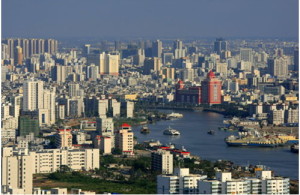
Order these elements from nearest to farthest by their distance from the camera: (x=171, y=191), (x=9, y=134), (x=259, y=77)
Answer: (x=171, y=191) → (x=9, y=134) → (x=259, y=77)

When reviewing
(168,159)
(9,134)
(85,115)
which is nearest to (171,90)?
(85,115)

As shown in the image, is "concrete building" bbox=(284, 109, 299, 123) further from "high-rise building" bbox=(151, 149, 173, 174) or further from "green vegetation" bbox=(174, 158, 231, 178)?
"high-rise building" bbox=(151, 149, 173, 174)

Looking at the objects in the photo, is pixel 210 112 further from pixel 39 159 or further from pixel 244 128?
pixel 39 159

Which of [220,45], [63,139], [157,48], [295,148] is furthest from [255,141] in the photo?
[220,45]

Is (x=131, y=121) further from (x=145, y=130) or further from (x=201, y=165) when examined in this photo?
(x=201, y=165)

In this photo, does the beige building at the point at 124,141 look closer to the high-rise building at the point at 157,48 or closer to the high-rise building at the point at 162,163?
the high-rise building at the point at 162,163

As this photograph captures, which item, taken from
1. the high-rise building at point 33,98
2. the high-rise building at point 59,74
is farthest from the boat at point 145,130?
the high-rise building at point 59,74
